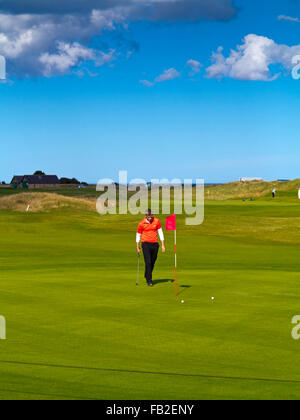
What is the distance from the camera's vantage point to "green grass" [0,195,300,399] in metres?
9.96

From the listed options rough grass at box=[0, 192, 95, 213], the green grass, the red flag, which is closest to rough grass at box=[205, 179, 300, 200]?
rough grass at box=[0, 192, 95, 213]

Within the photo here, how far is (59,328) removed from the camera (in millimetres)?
13961

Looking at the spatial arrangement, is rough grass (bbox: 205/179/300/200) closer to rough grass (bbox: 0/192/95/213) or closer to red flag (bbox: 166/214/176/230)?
rough grass (bbox: 0/192/95/213)

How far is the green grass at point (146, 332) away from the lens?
9961 millimetres

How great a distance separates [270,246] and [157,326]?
27.9 m

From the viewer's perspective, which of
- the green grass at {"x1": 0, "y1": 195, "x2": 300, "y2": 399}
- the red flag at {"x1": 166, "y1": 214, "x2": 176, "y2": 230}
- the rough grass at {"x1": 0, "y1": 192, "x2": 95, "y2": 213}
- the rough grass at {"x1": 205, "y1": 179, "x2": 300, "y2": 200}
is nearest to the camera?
the green grass at {"x1": 0, "y1": 195, "x2": 300, "y2": 399}

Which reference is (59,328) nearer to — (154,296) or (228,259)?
(154,296)

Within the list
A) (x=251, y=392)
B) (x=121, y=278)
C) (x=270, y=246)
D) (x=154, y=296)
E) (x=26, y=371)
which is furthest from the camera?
(x=270, y=246)

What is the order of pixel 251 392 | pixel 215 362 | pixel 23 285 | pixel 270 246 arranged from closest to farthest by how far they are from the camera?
1. pixel 251 392
2. pixel 215 362
3. pixel 23 285
4. pixel 270 246

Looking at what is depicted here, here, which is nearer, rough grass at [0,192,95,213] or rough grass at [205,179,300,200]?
rough grass at [0,192,95,213]

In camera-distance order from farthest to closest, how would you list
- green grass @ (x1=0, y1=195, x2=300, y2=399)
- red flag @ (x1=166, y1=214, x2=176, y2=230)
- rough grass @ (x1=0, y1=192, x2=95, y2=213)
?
rough grass @ (x1=0, y1=192, x2=95, y2=213), red flag @ (x1=166, y1=214, x2=176, y2=230), green grass @ (x1=0, y1=195, x2=300, y2=399)

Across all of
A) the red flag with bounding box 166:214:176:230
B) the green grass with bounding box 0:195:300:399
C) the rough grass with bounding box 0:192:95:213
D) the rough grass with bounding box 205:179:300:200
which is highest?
the rough grass with bounding box 205:179:300:200

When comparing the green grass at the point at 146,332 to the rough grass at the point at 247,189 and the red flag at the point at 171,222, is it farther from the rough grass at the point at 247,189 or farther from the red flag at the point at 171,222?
the rough grass at the point at 247,189
